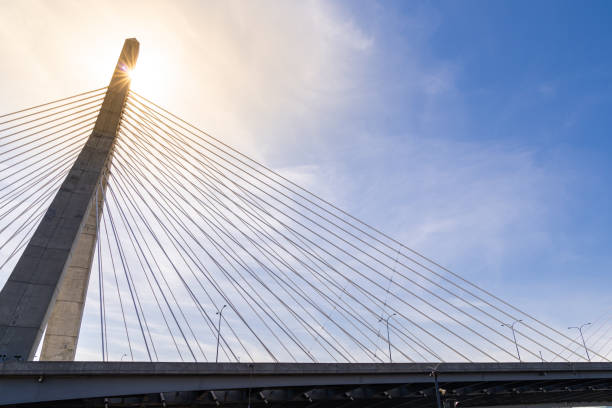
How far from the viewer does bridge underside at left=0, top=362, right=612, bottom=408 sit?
70.9 ft

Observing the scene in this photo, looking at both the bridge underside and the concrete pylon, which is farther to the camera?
the bridge underside

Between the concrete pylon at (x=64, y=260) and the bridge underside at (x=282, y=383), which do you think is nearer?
the concrete pylon at (x=64, y=260)

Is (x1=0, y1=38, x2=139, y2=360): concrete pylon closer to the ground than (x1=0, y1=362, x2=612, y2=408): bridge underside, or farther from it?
farther from it

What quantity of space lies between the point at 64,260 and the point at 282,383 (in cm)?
1463

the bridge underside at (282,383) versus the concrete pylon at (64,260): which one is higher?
the concrete pylon at (64,260)

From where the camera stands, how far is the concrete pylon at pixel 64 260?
836 inches

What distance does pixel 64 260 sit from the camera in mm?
23906

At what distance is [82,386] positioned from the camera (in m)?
22.3

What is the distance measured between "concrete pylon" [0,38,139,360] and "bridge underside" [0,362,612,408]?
76.6 inches

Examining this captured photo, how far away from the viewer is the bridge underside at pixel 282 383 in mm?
21609

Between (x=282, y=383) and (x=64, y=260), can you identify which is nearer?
(x=64, y=260)

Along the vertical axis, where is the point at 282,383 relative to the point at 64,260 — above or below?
below

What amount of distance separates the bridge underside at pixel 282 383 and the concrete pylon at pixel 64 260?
6.38 feet

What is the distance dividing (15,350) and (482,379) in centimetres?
3349
